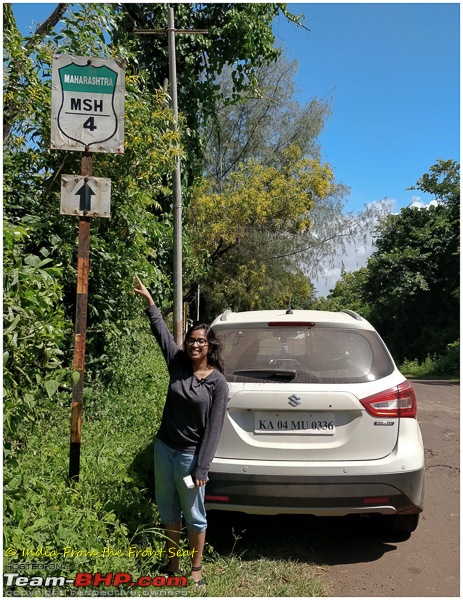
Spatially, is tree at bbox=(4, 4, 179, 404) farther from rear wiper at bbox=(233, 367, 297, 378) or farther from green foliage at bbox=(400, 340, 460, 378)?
green foliage at bbox=(400, 340, 460, 378)

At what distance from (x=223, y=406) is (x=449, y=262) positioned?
2444 centimetres

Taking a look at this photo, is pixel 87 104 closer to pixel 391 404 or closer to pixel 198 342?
pixel 198 342

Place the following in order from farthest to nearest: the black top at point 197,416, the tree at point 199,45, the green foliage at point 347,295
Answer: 1. the green foliage at point 347,295
2. the tree at point 199,45
3. the black top at point 197,416

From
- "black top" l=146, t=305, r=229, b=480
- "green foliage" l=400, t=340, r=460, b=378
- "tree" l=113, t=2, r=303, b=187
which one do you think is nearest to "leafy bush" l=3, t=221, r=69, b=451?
"black top" l=146, t=305, r=229, b=480

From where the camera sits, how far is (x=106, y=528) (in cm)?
374

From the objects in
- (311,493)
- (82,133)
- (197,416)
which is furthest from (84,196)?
(311,493)

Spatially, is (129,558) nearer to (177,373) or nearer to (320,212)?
(177,373)

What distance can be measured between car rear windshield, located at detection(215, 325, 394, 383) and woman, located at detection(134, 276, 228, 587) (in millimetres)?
499

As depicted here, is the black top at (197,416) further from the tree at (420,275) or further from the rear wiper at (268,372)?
the tree at (420,275)

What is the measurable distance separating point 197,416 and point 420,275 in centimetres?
2444

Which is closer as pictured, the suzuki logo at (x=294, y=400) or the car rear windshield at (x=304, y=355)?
the suzuki logo at (x=294, y=400)

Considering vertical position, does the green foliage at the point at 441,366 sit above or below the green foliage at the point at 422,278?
below

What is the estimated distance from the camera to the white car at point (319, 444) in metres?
3.87

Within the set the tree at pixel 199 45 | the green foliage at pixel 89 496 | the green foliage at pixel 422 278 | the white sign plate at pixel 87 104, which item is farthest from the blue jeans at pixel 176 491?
the green foliage at pixel 422 278
